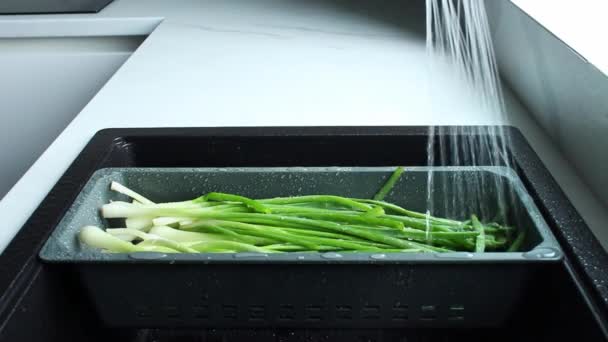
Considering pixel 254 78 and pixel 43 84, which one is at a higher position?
pixel 254 78

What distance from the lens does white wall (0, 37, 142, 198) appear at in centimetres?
188

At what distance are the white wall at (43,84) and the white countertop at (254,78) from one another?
A: 0.05 m

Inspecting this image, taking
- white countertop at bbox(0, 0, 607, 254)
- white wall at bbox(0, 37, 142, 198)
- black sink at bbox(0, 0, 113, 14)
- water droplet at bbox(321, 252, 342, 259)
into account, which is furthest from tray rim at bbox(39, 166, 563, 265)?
black sink at bbox(0, 0, 113, 14)

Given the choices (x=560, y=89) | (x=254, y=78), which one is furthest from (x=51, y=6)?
(x=560, y=89)

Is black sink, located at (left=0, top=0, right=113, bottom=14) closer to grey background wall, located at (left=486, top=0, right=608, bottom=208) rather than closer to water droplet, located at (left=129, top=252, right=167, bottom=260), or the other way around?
grey background wall, located at (left=486, top=0, right=608, bottom=208)

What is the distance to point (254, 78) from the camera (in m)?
1.49

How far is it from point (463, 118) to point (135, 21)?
1.13 metres

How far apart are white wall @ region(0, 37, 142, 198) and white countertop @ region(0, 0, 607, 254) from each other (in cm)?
5

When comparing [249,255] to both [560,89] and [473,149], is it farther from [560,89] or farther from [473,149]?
[560,89]

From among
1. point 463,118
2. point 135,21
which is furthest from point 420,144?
point 135,21

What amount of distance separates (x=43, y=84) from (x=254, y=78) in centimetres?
81

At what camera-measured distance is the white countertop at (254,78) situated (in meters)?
1.17

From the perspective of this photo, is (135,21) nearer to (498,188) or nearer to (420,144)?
(420,144)

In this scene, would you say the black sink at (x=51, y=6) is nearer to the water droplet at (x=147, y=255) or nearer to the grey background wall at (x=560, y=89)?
the grey background wall at (x=560, y=89)
